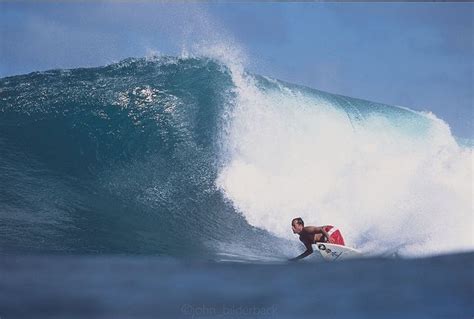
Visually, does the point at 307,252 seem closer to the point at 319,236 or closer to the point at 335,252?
the point at 335,252

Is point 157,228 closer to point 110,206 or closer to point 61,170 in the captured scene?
point 110,206

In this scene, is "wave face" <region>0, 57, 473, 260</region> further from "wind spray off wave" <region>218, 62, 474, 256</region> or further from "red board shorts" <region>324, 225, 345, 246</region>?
"red board shorts" <region>324, 225, 345, 246</region>

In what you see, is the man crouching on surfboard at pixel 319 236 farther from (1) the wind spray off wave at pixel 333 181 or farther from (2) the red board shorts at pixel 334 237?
(1) the wind spray off wave at pixel 333 181

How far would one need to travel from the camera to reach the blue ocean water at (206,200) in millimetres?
2807

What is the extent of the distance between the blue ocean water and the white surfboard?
0.50ft

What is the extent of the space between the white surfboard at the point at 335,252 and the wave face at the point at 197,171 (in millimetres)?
274

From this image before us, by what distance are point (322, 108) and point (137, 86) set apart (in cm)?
206

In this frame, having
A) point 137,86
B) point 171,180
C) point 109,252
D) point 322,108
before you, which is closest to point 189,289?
point 109,252

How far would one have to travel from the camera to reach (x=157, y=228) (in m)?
4.02

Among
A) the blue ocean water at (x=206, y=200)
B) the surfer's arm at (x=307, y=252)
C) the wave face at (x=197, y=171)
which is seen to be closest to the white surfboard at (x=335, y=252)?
the surfer's arm at (x=307, y=252)

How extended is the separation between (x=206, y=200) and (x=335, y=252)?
1.46 m

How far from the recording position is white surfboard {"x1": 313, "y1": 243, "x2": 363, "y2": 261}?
3350 millimetres

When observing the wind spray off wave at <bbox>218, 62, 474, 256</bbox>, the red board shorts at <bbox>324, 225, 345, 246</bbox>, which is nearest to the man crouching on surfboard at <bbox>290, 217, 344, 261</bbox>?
the red board shorts at <bbox>324, 225, 345, 246</bbox>

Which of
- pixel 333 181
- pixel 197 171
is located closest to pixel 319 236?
pixel 333 181
